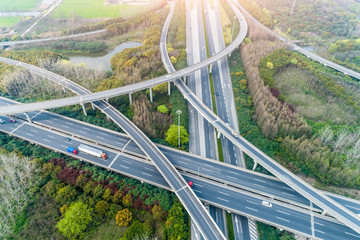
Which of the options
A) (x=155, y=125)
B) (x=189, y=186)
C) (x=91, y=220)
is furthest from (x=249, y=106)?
(x=91, y=220)

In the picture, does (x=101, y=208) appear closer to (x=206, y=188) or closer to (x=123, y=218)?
(x=123, y=218)

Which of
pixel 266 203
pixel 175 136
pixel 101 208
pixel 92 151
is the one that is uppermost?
pixel 92 151

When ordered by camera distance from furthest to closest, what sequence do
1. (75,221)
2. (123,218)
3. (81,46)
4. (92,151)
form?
(81,46) < (92,151) < (123,218) < (75,221)

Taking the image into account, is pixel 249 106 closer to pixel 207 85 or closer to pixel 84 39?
pixel 207 85

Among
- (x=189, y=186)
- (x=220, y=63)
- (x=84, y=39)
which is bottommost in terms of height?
(x=189, y=186)

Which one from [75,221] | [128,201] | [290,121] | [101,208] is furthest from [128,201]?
[290,121]

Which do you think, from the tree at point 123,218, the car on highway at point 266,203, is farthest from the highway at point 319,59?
the tree at point 123,218

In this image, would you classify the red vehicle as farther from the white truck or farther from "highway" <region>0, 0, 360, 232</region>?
"highway" <region>0, 0, 360, 232</region>
